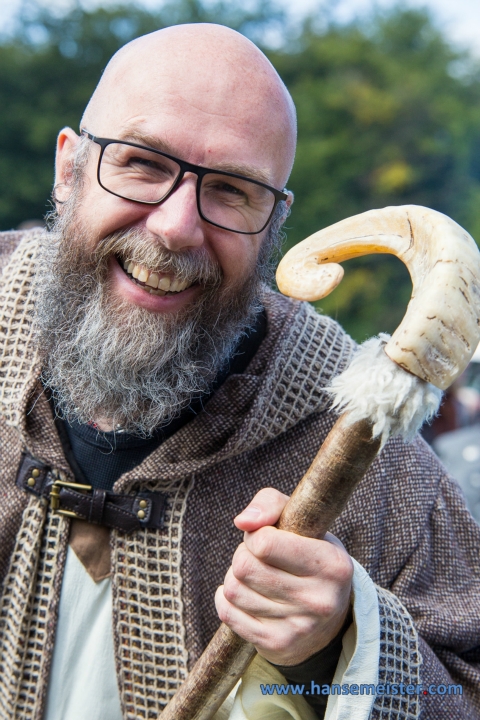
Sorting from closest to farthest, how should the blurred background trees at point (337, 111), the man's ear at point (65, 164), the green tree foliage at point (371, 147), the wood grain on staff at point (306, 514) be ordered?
the wood grain on staff at point (306, 514) < the man's ear at point (65, 164) < the blurred background trees at point (337, 111) < the green tree foliage at point (371, 147)

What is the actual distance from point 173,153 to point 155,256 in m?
0.27

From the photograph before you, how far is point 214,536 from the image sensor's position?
205cm

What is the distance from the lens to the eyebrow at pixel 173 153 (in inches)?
73.3

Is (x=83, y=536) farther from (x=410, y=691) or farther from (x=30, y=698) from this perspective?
(x=410, y=691)

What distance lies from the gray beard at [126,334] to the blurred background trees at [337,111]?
20.7 metres

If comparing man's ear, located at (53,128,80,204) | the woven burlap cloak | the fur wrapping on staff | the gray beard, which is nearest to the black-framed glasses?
the gray beard

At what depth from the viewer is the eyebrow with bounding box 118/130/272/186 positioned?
6.11ft

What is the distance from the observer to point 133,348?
193cm

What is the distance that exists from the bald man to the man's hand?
204 millimetres

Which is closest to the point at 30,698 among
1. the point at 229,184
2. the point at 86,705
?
the point at 86,705

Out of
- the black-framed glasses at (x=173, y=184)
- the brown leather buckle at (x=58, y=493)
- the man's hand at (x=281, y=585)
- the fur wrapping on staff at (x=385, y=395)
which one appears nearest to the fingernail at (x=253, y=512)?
the man's hand at (x=281, y=585)

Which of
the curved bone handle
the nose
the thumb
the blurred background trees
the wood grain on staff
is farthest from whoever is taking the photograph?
the blurred background trees

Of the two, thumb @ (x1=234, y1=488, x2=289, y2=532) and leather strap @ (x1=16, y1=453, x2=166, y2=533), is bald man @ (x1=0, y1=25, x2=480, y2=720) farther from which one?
thumb @ (x1=234, y1=488, x2=289, y2=532)

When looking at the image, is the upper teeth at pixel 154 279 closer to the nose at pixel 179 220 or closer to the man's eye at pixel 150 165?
the nose at pixel 179 220
